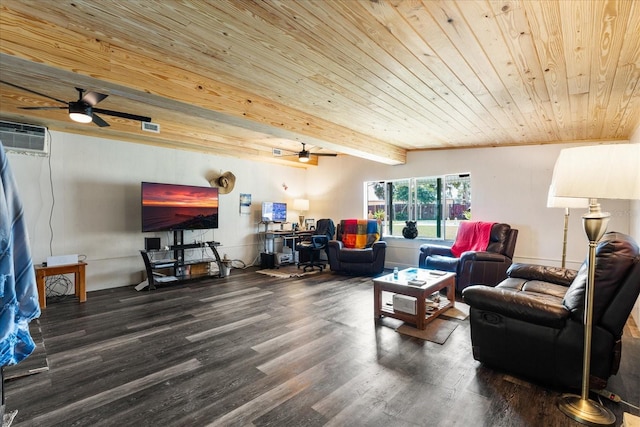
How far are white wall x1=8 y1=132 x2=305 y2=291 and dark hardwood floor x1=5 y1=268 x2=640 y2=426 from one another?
3.98ft

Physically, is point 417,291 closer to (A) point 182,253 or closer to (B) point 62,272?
(A) point 182,253

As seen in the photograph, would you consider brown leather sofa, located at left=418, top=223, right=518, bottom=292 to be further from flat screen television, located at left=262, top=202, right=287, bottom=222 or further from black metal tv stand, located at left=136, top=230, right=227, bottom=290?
black metal tv stand, located at left=136, top=230, right=227, bottom=290

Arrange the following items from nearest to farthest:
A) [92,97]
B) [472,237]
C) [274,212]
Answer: [92,97] < [472,237] < [274,212]

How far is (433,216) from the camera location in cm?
585

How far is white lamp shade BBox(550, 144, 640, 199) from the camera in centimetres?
154

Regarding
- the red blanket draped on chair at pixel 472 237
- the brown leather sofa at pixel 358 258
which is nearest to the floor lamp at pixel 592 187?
the red blanket draped on chair at pixel 472 237

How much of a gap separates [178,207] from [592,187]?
17.1 feet

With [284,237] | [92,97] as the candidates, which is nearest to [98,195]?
[92,97]

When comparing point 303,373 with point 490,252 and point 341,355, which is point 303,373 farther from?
point 490,252

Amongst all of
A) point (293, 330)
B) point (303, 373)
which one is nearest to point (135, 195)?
point (293, 330)

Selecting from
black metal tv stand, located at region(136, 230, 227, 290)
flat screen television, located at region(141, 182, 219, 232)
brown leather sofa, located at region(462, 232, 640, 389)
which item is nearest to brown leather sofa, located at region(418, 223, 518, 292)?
brown leather sofa, located at region(462, 232, 640, 389)

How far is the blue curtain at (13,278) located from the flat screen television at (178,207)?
4139 mm

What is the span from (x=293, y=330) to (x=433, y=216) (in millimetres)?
3869

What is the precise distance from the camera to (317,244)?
6.18 meters
